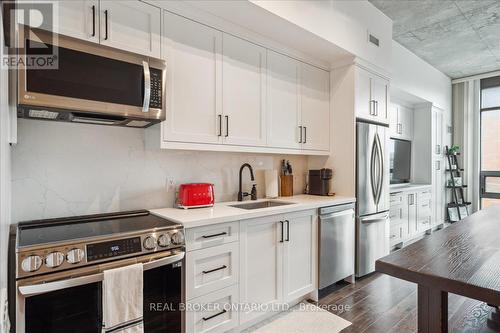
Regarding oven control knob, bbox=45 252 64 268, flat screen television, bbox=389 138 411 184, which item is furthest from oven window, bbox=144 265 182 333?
flat screen television, bbox=389 138 411 184

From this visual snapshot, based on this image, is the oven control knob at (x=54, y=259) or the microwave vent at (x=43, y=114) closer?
the oven control knob at (x=54, y=259)

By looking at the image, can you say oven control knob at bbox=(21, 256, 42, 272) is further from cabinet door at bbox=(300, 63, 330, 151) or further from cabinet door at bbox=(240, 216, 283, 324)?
cabinet door at bbox=(300, 63, 330, 151)

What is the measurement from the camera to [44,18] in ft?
5.01

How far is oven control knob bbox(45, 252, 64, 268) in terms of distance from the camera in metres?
1.28

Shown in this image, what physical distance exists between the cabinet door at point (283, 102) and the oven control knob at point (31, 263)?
6.28 ft

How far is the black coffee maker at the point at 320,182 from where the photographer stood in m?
3.15

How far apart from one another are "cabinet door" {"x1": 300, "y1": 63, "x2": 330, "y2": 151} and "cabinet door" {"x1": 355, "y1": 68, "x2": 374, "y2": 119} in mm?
334

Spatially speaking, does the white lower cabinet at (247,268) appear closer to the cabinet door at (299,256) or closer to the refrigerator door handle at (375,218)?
the cabinet door at (299,256)

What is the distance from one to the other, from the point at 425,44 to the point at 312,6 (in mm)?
2856

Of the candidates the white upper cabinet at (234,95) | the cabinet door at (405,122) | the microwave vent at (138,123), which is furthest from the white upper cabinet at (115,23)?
the cabinet door at (405,122)

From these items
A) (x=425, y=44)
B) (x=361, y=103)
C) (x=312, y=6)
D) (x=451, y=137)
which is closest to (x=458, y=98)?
(x=451, y=137)

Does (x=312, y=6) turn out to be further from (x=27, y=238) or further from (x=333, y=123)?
(x=27, y=238)

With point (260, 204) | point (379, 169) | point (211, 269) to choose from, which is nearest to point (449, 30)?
point (379, 169)

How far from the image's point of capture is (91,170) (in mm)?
1945
